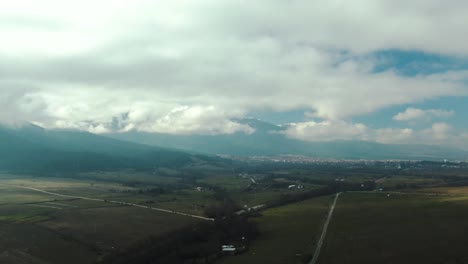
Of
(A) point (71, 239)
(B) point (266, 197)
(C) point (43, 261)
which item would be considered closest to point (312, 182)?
(B) point (266, 197)

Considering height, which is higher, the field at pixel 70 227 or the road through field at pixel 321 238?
the road through field at pixel 321 238

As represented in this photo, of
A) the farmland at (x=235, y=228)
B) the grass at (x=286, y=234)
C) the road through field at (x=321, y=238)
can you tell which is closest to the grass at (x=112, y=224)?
the farmland at (x=235, y=228)

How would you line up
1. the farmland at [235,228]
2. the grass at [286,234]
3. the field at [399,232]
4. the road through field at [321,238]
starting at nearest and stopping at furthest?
the field at [399,232] → the road through field at [321,238] → the farmland at [235,228] → the grass at [286,234]

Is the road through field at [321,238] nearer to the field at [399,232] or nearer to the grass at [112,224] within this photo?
the field at [399,232]

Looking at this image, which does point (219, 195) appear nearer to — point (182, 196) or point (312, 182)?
point (182, 196)

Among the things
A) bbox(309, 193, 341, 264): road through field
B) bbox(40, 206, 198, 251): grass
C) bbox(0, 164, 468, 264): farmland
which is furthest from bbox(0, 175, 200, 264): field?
bbox(309, 193, 341, 264): road through field
